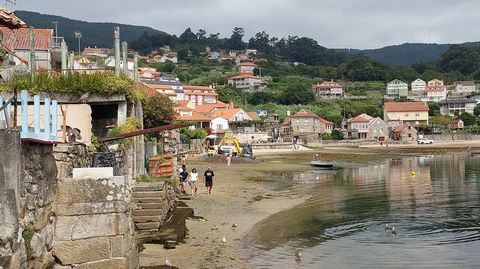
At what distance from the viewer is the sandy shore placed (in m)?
17.0

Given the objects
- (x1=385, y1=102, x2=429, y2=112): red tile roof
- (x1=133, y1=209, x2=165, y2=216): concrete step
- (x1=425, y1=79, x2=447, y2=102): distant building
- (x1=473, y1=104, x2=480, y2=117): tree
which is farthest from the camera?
(x1=425, y1=79, x2=447, y2=102): distant building

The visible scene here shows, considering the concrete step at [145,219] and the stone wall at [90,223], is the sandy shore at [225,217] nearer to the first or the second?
the concrete step at [145,219]

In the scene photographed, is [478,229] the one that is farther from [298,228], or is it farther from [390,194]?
[390,194]

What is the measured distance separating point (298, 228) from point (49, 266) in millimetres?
16019

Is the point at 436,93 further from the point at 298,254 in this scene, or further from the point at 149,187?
the point at 149,187

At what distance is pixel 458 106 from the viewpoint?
160000 millimetres

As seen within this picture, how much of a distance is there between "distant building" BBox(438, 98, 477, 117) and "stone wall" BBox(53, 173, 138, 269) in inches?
6279

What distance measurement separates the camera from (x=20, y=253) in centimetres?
799

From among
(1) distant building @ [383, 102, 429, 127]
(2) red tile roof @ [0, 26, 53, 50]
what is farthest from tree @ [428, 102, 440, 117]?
(2) red tile roof @ [0, 26, 53, 50]

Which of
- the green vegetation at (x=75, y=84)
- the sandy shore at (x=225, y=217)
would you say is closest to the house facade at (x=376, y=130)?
the sandy shore at (x=225, y=217)

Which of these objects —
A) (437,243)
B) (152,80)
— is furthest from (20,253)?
(152,80)

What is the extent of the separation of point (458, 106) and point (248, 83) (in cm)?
6731

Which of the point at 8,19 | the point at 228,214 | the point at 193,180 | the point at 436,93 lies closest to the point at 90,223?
the point at 8,19

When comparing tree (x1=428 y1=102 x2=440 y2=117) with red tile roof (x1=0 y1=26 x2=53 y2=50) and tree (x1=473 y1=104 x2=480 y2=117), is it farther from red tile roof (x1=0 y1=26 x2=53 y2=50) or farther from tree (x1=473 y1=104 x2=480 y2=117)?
red tile roof (x1=0 y1=26 x2=53 y2=50)
